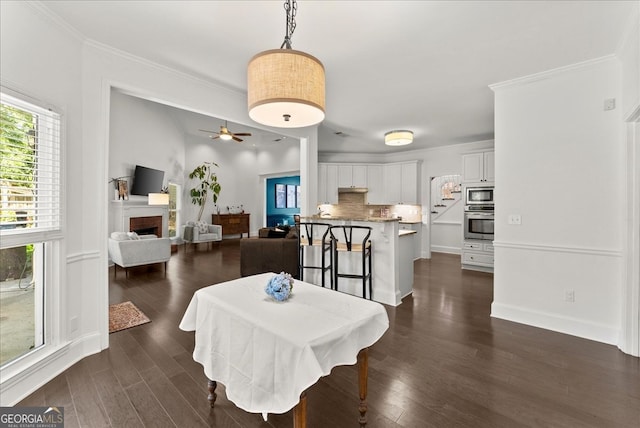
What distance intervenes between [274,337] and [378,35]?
2.55 m

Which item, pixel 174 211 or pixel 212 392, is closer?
pixel 212 392

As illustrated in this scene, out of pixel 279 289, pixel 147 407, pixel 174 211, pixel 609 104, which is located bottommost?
pixel 147 407

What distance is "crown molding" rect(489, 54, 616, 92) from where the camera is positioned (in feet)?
9.25

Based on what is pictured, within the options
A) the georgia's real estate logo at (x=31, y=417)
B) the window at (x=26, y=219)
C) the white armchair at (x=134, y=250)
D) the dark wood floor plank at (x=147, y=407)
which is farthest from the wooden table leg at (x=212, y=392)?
the white armchair at (x=134, y=250)

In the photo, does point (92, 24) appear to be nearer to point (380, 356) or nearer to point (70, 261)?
point (70, 261)

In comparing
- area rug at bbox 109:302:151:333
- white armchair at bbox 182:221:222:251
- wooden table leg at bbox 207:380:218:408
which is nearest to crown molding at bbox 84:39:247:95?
area rug at bbox 109:302:151:333

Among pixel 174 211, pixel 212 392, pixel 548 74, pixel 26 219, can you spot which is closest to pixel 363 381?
pixel 212 392

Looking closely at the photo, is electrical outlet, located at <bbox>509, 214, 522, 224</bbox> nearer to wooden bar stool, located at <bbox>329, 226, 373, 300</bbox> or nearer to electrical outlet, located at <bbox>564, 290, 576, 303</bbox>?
electrical outlet, located at <bbox>564, 290, 576, 303</bbox>

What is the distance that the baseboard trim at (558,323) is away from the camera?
2.79 m

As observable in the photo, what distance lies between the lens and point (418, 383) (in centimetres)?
212

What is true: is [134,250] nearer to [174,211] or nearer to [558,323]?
[174,211]

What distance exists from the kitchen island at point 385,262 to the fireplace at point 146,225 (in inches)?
193

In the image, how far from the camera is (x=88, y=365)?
7.76 feet

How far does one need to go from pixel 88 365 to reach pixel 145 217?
17.0 feet
